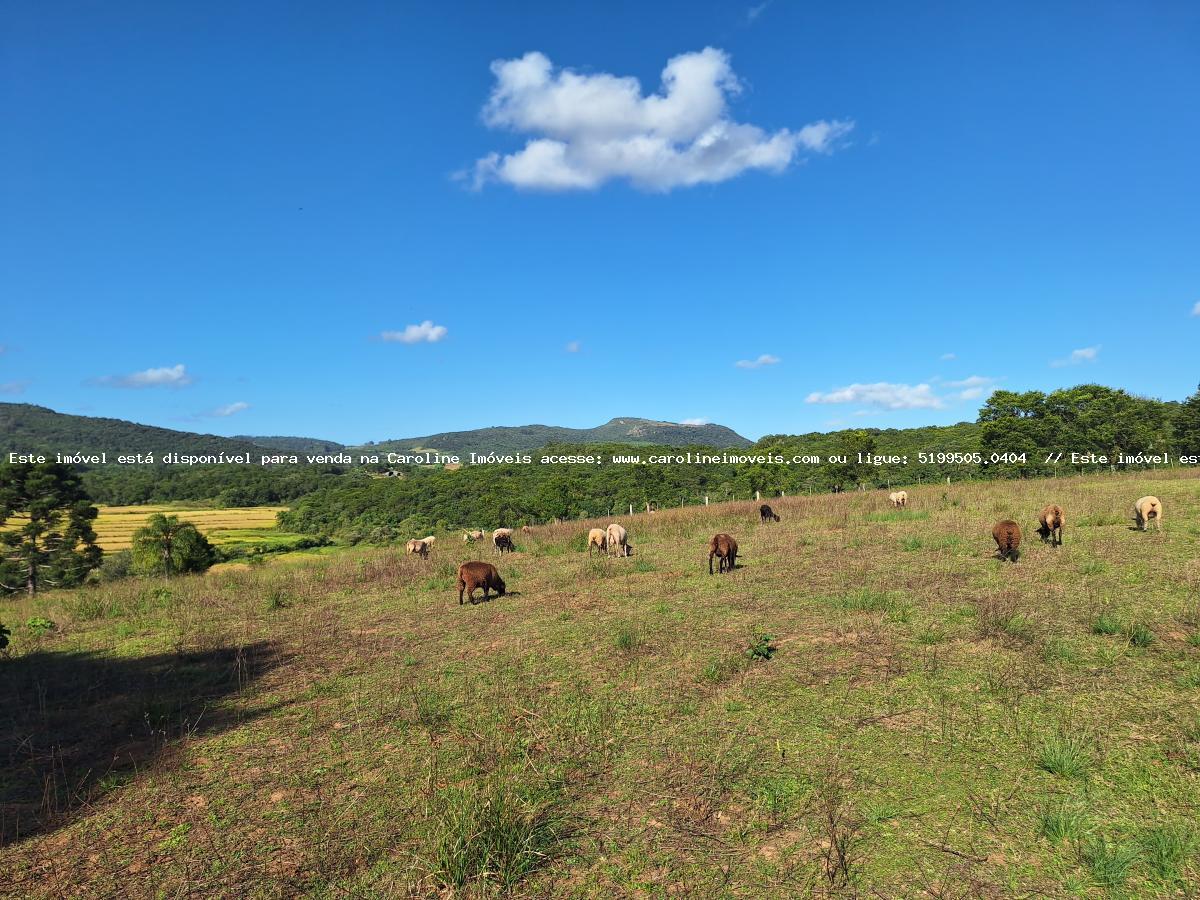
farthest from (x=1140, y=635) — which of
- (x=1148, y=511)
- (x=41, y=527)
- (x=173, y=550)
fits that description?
(x=41, y=527)

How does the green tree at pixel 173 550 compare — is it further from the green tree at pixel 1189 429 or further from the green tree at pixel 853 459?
the green tree at pixel 1189 429

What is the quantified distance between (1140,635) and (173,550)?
59209mm

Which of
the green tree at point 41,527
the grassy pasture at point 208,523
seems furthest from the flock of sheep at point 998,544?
the grassy pasture at point 208,523

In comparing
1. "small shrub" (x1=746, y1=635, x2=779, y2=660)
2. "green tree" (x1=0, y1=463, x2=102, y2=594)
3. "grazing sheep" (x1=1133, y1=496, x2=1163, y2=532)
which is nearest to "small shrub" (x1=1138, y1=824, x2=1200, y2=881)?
"small shrub" (x1=746, y1=635, x2=779, y2=660)

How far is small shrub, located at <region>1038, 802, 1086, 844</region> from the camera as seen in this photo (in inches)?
155

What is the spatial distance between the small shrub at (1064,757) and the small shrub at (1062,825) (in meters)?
0.56

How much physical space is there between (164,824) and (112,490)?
16631 cm

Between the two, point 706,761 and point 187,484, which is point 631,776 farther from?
point 187,484

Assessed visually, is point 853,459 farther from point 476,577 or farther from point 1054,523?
point 476,577

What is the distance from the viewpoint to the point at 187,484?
14150cm

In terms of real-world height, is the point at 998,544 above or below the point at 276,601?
above

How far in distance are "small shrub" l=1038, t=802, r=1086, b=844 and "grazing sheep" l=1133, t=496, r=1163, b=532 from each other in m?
15.5

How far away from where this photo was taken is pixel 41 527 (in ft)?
137

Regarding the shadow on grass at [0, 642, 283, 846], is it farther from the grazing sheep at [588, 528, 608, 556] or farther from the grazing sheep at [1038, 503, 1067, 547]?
the grazing sheep at [1038, 503, 1067, 547]
